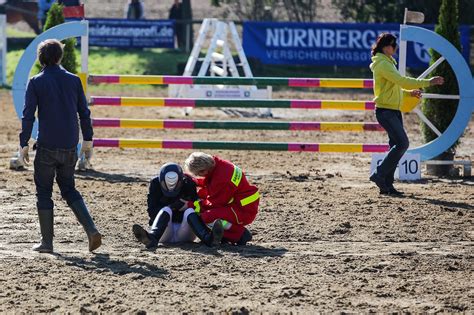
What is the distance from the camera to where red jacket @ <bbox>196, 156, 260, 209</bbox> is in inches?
338

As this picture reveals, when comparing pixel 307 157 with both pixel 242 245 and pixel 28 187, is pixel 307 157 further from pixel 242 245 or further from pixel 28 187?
pixel 242 245

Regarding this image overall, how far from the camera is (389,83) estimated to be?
11.4m

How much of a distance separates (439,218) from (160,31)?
18.3m

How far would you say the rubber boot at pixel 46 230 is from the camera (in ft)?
27.5

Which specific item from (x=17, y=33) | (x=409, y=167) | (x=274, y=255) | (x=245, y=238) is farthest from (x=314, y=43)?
(x=274, y=255)

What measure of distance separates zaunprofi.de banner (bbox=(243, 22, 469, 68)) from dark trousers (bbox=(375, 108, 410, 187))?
47.7 ft

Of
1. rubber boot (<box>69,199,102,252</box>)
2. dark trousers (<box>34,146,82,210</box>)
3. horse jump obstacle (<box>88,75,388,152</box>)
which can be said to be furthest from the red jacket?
horse jump obstacle (<box>88,75,388,152</box>)

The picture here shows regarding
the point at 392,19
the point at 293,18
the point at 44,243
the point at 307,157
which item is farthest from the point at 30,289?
the point at 293,18

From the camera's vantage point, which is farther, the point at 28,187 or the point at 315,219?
the point at 28,187

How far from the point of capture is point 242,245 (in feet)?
28.8

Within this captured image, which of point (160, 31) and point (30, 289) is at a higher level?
point (160, 31)

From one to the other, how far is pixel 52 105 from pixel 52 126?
17 cm

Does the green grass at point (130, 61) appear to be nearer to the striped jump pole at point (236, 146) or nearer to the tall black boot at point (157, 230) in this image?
the striped jump pole at point (236, 146)

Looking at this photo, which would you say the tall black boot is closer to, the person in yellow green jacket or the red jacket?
the red jacket
